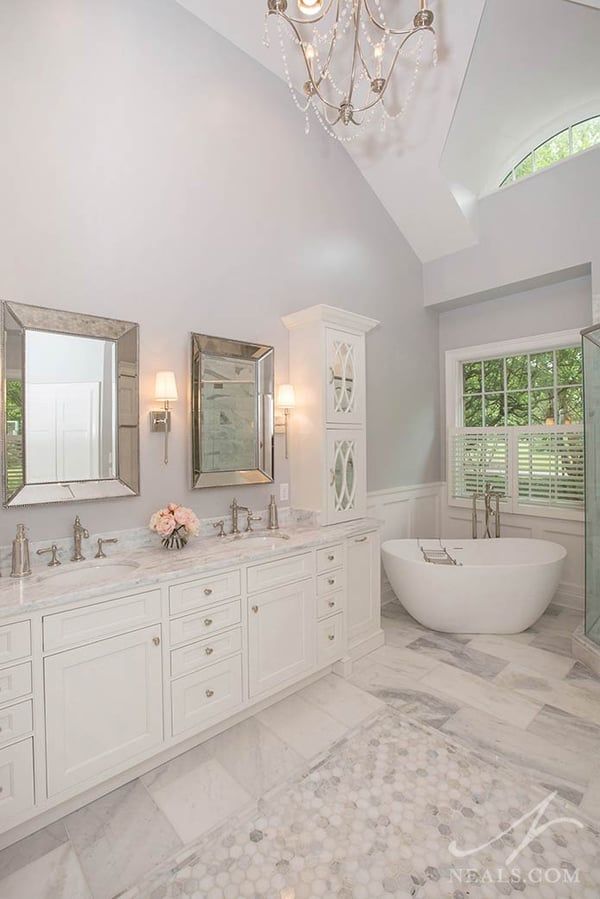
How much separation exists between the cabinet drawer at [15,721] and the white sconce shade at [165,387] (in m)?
1.42

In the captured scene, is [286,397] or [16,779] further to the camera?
[286,397]

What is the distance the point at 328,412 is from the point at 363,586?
1179 mm

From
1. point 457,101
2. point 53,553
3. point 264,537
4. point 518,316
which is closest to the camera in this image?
point 53,553

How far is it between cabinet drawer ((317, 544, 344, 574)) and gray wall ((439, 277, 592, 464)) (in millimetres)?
2362

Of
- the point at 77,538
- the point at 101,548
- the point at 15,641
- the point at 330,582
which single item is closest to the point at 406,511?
the point at 330,582

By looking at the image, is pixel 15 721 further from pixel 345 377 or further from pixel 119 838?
pixel 345 377

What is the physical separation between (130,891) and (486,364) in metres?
4.39

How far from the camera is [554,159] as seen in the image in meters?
3.72

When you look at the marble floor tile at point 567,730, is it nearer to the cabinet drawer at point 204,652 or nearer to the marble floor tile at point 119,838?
the cabinet drawer at point 204,652

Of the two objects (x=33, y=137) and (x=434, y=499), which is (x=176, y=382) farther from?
(x=434, y=499)

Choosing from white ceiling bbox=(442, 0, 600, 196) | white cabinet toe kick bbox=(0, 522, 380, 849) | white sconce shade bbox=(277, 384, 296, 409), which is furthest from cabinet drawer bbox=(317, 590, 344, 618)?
white ceiling bbox=(442, 0, 600, 196)

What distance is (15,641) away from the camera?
1561mm

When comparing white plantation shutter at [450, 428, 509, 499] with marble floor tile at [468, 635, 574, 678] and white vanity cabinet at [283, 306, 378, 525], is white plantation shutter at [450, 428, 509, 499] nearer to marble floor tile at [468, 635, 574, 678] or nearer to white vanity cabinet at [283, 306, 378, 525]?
marble floor tile at [468, 635, 574, 678]

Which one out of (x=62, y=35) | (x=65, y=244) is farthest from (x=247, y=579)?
(x=62, y=35)
